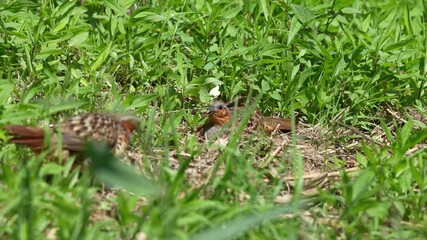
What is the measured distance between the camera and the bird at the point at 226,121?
6.67 metres

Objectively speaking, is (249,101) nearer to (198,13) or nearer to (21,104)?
(198,13)

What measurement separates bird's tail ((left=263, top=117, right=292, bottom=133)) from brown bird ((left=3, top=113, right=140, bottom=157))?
1.17 meters

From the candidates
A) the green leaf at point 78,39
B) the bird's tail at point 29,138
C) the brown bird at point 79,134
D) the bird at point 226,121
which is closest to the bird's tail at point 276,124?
the bird at point 226,121

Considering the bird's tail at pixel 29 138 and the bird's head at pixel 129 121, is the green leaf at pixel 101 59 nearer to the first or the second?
the bird's head at pixel 129 121

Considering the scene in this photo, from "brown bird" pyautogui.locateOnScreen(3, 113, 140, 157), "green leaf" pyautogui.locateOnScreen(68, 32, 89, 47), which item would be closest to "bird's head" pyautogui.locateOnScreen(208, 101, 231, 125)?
"brown bird" pyautogui.locateOnScreen(3, 113, 140, 157)

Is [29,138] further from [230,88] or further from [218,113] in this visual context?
[230,88]

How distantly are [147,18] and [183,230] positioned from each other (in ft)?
9.26

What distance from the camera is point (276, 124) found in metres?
6.85

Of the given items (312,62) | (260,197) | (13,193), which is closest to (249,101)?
(312,62)

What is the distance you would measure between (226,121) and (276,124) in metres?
0.39

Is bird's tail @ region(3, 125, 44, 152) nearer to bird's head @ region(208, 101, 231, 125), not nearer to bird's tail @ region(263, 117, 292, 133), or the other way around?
bird's head @ region(208, 101, 231, 125)

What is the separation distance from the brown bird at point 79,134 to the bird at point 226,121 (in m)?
Answer: 0.84

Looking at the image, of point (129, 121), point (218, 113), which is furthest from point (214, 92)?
point (129, 121)

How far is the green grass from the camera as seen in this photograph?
16.8 feet
